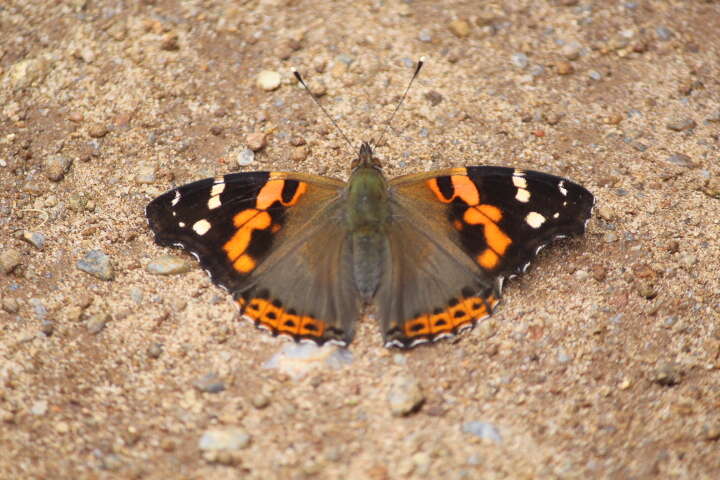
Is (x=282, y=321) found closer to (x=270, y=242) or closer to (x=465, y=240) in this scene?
(x=270, y=242)

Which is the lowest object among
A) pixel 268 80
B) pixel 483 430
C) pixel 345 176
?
pixel 483 430

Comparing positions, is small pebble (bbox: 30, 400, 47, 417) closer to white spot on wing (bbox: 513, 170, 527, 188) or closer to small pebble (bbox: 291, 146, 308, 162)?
small pebble (bbox: 291, 146, 308, 162)

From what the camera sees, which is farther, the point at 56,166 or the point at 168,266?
the point at 56,166

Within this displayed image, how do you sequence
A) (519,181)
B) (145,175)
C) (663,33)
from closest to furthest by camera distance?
(519,181) → (145,175) → (663,33)

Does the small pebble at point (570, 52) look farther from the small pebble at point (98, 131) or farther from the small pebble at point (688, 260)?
the small pebble at point (98, 131)

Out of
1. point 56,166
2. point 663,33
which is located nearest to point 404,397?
point 56,166

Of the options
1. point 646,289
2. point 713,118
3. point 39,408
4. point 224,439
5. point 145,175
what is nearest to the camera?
point 224,439

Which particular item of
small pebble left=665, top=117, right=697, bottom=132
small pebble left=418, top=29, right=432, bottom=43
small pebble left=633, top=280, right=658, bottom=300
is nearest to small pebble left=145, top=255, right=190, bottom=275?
small pebble left=418, top=29, right=432, bottom=43
